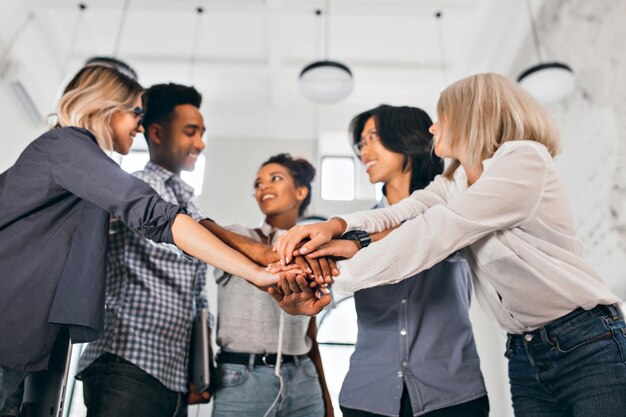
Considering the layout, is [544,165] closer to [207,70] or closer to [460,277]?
[460,277]

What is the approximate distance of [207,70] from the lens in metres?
6.62

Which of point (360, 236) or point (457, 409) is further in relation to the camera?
point (360, 236)

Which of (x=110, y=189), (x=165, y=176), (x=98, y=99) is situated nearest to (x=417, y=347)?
(x=110, y=189)

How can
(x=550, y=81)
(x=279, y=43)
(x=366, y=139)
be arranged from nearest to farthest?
(x=366, y=139) → (x=550, y=81) → (x=279, y=43)

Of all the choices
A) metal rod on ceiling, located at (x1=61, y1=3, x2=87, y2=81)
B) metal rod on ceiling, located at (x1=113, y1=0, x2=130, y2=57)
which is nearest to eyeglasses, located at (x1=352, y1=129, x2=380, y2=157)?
metal rod on ceiling, located at (x1=113, y1=0, x2=130, y2=57)

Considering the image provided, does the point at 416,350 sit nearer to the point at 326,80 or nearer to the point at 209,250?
the point at 209,250

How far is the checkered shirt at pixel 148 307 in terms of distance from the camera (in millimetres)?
1578

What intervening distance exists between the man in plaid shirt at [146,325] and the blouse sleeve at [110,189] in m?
0.18

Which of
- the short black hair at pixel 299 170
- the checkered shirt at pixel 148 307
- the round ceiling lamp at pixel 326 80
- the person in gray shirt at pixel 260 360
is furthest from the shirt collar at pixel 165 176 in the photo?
the round ceiling lamp at pixel 326 80

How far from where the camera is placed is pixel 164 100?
2283 mm

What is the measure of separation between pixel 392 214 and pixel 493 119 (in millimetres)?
387

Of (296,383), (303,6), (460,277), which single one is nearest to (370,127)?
(460,277)

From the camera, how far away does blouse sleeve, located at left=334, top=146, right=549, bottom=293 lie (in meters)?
1.34

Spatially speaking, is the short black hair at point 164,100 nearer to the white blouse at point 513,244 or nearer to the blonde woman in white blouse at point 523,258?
the blonde woman in white blouse at point 523,258
